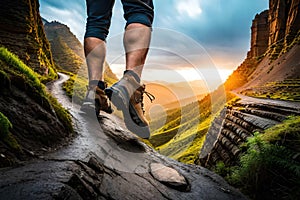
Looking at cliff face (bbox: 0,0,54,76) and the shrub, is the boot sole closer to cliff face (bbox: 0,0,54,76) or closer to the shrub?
the shrub

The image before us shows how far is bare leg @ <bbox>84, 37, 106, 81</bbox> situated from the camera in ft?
7.83

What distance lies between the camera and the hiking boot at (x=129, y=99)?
182 centimetres

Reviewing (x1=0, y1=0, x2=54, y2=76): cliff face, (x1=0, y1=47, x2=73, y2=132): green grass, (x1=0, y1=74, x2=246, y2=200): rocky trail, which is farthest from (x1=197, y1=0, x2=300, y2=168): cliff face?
(x1=0, y1=47, x2=73, y2=132): green grass

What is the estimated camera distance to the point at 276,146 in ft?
8.68

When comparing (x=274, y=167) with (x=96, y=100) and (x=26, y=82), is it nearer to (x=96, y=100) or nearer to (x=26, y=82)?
(x=96, y=100)

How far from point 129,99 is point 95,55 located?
93 centimetres

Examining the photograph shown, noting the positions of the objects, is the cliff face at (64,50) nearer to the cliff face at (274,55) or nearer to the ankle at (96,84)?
the cliff face at (274,55)

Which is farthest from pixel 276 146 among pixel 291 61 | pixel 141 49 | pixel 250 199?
pixel 291 61

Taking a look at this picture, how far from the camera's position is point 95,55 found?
247 centimetres

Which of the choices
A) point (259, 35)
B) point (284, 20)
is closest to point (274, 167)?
point (284, 20)

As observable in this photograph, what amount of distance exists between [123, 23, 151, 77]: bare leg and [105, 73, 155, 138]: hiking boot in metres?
0.12

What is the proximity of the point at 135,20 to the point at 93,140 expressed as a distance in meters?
1.58

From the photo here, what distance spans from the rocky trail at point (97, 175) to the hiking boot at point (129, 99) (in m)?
0.51

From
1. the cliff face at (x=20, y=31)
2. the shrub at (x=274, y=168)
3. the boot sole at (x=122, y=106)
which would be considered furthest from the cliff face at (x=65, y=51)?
the shrub at (x=274, y=168)
